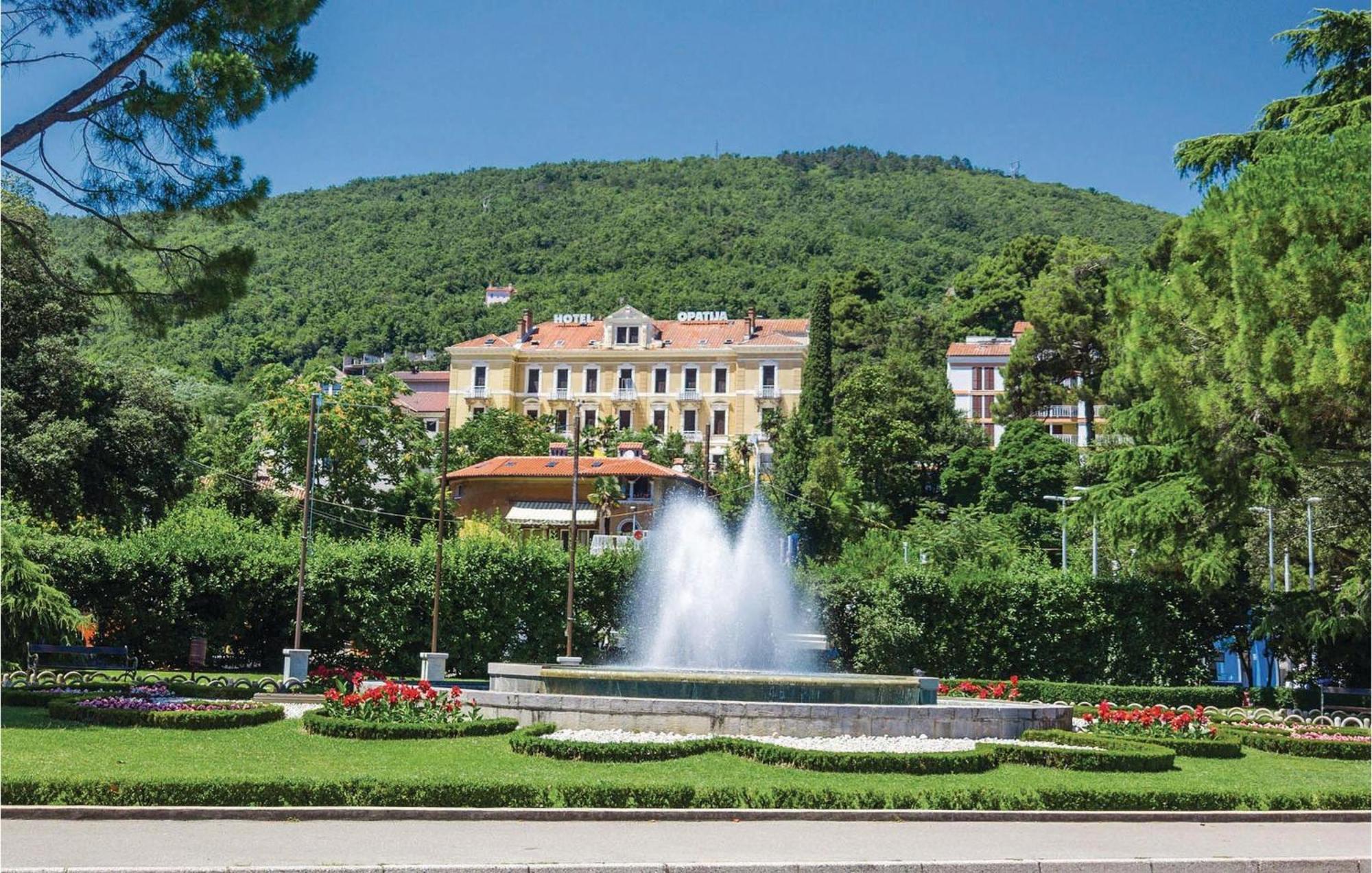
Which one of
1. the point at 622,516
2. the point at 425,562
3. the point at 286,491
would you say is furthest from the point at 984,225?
the point at 425,562

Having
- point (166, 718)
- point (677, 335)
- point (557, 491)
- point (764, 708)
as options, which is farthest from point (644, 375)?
point (166, 718)

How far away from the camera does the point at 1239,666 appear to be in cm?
3519

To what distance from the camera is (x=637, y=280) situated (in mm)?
127562

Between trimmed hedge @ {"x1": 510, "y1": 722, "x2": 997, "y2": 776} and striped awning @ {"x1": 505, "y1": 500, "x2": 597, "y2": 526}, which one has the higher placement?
striped awning @ {"x1": 505, "y1": 500, "x2": 597, "y2": 526}

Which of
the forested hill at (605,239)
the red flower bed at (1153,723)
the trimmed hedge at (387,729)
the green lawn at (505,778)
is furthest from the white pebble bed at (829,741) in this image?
the forested hill at (605,239)

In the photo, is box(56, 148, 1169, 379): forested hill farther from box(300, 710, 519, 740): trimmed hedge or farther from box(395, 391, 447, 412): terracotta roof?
→ box(300, 710, 519, 740): trimmed hedge

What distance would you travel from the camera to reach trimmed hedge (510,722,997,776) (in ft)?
48.6

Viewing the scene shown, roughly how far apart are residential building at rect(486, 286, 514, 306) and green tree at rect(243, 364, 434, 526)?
235ft

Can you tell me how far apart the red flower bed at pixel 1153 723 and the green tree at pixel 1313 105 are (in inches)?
501

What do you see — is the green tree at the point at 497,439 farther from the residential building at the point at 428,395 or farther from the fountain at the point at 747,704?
the fountain at the point at 747,704

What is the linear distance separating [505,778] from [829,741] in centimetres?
562

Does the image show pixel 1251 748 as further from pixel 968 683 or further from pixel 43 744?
pixel 43 744

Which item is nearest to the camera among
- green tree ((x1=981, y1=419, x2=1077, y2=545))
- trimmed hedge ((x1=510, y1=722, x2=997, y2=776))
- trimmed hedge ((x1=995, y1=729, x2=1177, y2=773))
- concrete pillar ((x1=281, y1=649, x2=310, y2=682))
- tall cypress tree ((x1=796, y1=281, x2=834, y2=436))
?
trimmed hedge ((x1=510, y1=722, x2=997, y2=776))

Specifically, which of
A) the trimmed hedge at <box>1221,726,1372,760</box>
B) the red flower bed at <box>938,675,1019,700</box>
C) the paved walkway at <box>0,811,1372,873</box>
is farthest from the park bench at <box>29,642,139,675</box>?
the trimmed hedge at <box>1221,726,1372,760</box>
